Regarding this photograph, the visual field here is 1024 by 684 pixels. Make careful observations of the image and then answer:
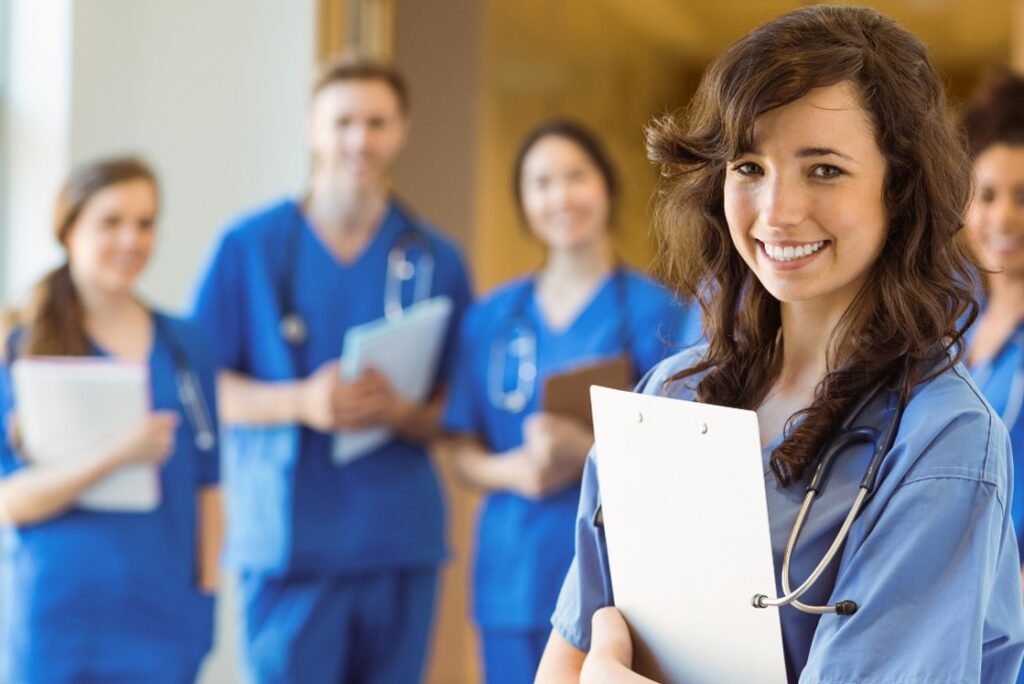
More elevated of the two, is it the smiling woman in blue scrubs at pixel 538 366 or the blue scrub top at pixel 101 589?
the smiling woman in blue scrubs at pixel 538 366

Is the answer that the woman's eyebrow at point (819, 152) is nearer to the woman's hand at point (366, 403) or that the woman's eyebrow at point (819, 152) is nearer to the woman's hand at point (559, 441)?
the woman's hand at point (559, 441)

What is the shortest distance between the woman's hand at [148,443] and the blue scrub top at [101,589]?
0.09 m

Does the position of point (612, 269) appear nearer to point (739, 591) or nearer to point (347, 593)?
point (347, 593)

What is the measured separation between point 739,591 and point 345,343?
5.57ft

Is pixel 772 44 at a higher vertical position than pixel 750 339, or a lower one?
higher

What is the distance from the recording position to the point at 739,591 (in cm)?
102

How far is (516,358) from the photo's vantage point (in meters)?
2.51

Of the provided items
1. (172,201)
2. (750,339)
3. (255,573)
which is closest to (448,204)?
(172,201)

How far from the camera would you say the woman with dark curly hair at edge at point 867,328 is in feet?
3.07

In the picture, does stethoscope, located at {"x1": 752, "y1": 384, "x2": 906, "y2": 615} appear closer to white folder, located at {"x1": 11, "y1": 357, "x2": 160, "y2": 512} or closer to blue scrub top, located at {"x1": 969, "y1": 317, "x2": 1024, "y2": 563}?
blue scrub top, located at {"x1": 969, "y1": 317, "x2": 1024, "y2": 563}

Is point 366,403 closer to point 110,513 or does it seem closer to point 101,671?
point 110,513

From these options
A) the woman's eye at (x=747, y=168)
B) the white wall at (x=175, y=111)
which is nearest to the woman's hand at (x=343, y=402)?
the white wall at (x=175, y=111)

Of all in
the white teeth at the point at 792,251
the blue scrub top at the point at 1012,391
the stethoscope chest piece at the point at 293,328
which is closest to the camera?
the white teeth at the point at 792,251

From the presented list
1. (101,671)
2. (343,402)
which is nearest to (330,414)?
(343,402)
